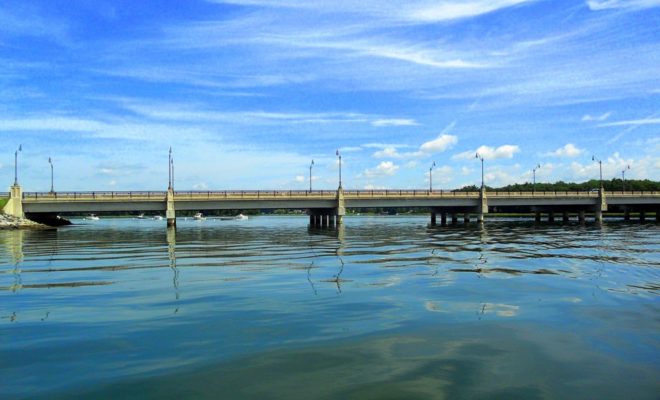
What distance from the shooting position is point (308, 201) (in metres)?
97.4

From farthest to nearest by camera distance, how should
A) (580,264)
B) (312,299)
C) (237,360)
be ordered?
(580,264) < (312,299) < (237,360)

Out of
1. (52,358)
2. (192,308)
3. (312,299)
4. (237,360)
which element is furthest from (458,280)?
(52,358)

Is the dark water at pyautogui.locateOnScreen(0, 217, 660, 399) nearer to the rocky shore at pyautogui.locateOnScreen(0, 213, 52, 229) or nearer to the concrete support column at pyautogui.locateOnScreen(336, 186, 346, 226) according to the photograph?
the rocky shore at pyautogui.locateOnScreen(0, 213, 52, 229)

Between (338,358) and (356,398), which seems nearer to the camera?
(356,398)

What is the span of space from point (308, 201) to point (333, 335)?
3356 inches

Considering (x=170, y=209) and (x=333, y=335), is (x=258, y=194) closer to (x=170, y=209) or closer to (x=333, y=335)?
(x=170, y=209)

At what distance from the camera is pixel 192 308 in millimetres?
15734

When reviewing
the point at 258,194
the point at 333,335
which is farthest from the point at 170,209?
the point at 333,335

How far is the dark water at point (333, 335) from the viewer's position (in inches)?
356

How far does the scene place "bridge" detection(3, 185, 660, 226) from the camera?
3314 inches

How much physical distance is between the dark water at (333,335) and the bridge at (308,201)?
6579 centimetres

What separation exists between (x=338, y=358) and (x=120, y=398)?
13.5 ft

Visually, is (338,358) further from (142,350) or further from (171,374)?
(142,350)

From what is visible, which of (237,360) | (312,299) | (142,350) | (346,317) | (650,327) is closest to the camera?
(237,360)
